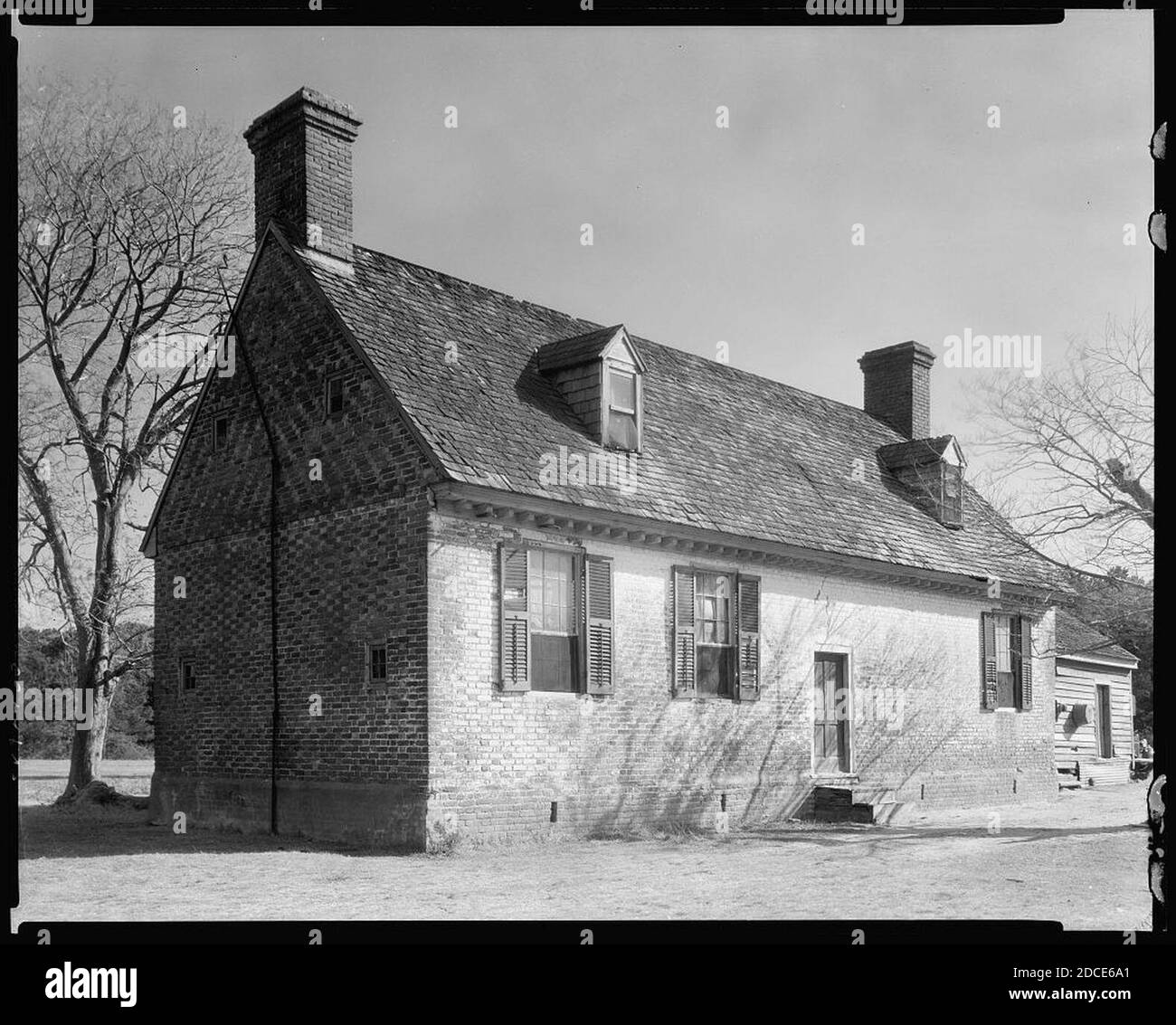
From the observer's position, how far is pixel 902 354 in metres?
27.8

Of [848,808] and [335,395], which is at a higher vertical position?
[335,395]

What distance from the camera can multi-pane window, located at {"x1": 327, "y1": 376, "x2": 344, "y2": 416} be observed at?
52.7 ft

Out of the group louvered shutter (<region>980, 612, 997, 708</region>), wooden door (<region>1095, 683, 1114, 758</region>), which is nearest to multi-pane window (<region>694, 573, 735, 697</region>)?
louvered shutter (<region>980, 612, 997, 708</region>)

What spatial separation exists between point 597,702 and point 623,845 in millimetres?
1862

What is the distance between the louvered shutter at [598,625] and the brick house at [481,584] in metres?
0.04

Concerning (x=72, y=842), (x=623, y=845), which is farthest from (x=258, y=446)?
(x=623, y=845)

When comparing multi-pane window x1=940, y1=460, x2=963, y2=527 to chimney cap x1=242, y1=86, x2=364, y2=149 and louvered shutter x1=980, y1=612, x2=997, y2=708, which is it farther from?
chimney cap x1=242, y1=86, x2=364, y2=149

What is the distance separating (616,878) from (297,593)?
619 centimetres

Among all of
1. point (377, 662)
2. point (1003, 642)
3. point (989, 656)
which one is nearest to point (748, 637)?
point (377, 662)

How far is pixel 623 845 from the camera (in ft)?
50.9

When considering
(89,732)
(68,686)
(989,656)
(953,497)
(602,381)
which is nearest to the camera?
(602,381)

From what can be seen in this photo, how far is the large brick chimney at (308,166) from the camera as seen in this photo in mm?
16891

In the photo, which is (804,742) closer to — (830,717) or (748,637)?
(830,717)

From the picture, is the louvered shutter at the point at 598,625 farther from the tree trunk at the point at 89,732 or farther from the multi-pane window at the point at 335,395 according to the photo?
the tree trunk at the point at 89,732
